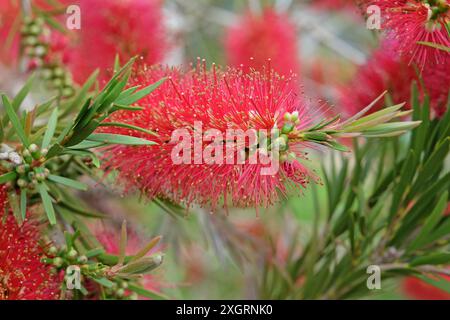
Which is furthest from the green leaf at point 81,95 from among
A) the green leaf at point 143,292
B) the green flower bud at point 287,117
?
the green flower bud at point 287,117

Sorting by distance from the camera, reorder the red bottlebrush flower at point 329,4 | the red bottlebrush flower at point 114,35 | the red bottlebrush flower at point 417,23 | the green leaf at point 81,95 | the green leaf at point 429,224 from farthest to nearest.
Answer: the red bottlebrush flower at point 329,4
the red bottlebrush flower at point 114,35
the green leaf at point 81,95
the green leaf at point 429,224
the red bottlebrush flower at point 417,23

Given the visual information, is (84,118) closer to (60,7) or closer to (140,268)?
(140,268)

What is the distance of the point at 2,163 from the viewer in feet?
3.14

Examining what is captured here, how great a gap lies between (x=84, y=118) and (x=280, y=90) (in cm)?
28

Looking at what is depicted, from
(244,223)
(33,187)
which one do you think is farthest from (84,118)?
(244,223)

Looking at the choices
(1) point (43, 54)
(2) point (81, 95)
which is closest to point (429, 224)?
(2) point (81, 95)

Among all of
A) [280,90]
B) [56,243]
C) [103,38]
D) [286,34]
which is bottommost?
[56,243]

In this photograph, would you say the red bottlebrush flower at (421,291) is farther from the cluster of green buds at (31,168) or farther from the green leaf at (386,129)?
the cluster of green buds at (31,168)

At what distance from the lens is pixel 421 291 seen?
155cm

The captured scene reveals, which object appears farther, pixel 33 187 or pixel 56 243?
pixel 56 243

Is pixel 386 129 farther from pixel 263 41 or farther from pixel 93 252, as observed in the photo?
pixel 263 41

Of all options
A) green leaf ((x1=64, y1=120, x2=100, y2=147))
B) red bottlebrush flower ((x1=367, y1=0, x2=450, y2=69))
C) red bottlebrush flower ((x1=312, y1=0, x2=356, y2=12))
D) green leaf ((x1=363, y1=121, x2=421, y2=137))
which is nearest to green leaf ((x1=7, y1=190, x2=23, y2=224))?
green leaf ((x1=64, y1=120, x2=100, y2=147))

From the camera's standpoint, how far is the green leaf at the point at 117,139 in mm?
871

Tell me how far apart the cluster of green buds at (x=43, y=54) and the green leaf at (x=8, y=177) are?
54 centimetres
